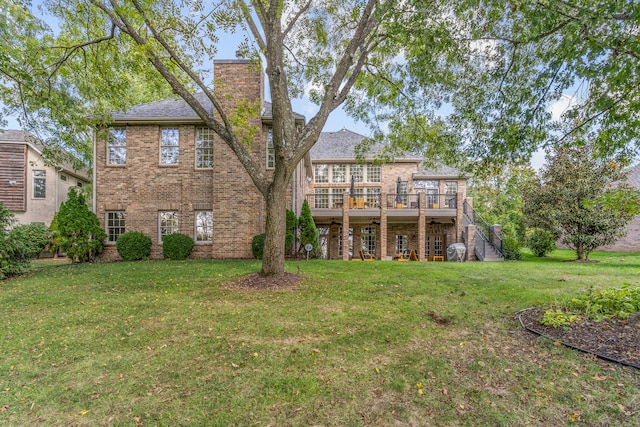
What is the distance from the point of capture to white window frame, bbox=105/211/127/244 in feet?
41.5

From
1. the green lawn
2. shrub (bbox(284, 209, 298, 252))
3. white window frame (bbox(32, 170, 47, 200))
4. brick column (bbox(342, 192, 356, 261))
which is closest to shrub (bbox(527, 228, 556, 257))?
brick column (bbox(342, 192, 356, 261))

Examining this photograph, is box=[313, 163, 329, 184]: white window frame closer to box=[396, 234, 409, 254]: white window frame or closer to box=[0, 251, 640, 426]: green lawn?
box=[396, 234, 409, 254]: white window frame

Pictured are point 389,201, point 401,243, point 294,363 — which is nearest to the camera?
point 294,363

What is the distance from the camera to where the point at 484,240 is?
15945mm

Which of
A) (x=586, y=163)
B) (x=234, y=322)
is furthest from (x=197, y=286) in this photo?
(x=586, y=163)

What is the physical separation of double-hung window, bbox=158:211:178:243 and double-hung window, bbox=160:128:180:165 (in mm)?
2138

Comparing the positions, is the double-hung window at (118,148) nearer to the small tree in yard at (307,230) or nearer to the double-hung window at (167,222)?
→ the double-hung window at (167,222)

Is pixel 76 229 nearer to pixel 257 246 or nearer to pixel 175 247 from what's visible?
pixel 175 247

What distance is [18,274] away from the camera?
928cm

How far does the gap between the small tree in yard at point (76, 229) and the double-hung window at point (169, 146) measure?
333cm

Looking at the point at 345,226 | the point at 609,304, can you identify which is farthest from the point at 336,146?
the point at 609,304

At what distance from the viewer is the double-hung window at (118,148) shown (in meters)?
12.8

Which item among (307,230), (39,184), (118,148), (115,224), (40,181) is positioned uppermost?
(118,148)

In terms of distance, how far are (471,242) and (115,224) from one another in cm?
1698
